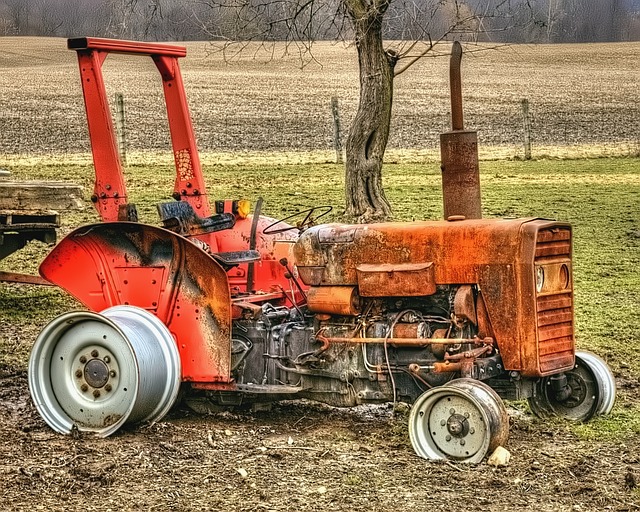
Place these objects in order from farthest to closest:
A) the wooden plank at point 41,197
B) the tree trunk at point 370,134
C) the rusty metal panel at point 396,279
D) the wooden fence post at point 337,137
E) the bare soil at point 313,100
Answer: the bare soil at point 313,100 → the wooden fence post at point 337,137 → the tree trunk at point 370,134 → the wooden plank at point 41,197 → the rusty metal panel at point 396,279

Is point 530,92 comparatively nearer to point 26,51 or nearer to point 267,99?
point 267,99

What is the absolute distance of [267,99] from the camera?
3516 cm

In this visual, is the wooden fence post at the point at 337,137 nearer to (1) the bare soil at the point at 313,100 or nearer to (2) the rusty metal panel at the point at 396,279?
(1) the bare soil at the point at 313,100

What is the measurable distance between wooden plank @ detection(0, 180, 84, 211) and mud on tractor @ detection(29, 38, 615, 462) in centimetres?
217

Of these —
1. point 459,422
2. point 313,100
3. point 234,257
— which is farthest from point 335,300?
point 313,100

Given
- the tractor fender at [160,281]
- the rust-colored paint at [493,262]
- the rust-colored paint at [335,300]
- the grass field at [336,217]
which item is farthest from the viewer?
the tractor fender at [160,281]

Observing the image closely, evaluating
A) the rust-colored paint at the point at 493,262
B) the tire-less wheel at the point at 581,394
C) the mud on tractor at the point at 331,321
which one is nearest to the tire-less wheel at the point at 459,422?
the mud on tractor at the point at 331,321

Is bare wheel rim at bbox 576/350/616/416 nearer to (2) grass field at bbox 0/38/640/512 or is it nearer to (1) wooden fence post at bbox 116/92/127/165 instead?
(2) grass field at bbox 0/38/640/512

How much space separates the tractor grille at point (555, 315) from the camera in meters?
5.41

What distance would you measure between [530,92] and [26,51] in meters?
22.5

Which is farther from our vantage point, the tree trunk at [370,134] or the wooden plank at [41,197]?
the tree trunk at [370,134]

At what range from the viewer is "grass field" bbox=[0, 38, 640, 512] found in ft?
15.5

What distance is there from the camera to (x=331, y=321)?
5.75m

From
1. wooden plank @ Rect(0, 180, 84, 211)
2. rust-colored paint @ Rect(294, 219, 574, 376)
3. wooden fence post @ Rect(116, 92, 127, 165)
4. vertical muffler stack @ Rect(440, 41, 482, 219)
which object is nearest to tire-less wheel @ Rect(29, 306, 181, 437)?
rust-colored paint @ Rect(294, 219, 574, 376)
